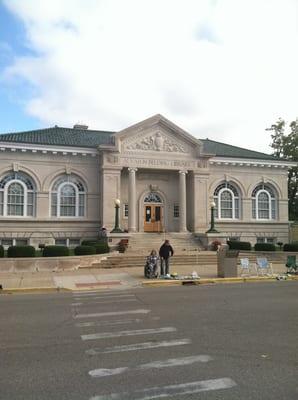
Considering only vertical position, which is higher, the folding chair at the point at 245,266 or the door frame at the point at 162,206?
the door frame at the point at 162,206

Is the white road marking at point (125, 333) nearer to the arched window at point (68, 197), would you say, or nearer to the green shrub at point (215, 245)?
the green shrub at point (215, 245)

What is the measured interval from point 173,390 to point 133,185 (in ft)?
86.6

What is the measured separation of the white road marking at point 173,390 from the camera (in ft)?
15.5

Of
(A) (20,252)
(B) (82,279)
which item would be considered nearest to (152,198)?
(A) (20,252)

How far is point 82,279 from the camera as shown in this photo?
17484 mm

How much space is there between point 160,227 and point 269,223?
9973 millimetres

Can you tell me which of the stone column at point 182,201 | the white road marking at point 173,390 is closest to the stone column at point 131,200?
the stone column at point 182,201

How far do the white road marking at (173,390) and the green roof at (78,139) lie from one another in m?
27.0

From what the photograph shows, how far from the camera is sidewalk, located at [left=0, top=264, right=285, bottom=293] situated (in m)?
15.5

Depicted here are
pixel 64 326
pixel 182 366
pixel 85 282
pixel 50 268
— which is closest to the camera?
pixel 182 366

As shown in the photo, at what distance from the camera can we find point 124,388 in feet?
16.4

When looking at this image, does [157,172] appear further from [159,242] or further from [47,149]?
[47,149]

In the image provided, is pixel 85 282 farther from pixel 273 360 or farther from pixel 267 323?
pixel 273 360

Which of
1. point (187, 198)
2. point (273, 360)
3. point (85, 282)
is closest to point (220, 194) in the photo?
point (187, 198)
